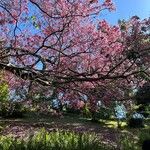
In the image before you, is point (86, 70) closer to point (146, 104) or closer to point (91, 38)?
point (91, 38)

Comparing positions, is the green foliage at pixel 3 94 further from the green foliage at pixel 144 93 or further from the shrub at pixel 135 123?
the shrub at pixel 135 123

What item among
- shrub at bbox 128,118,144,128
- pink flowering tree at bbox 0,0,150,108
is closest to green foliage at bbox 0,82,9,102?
pink flowering tree at bbox 0,0,150,108

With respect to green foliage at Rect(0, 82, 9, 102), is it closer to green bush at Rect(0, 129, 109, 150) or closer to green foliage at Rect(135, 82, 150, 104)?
green bush at Rect(0, 129, 109, 150)

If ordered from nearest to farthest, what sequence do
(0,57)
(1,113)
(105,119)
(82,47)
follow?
(0,57) < (82,47) < (1,113) < (105,119)

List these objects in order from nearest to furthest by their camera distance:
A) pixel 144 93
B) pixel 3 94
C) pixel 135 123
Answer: pixel 3 94
pixel 144 93
pixel 135 123

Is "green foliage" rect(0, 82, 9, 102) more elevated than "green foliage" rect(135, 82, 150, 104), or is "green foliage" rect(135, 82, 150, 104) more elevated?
"green foliage" rect(135, 82, 150, 104)

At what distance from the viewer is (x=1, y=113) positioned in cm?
2331

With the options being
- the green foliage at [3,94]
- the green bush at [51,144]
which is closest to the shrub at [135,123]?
the green foliage at [3,94]

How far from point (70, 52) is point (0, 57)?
260cm

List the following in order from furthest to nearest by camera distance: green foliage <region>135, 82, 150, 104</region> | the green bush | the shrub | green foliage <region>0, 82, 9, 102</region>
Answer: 1. the shrub
2. green foliage <region>135, 82, 150, 104</region>
3. green foliage <region>0, 82, 9, 102</region>
4. the green bush

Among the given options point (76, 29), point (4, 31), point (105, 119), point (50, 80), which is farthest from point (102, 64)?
point (105, 119)

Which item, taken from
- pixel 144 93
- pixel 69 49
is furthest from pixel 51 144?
pixel 144 93

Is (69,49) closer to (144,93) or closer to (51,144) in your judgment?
(51,144)

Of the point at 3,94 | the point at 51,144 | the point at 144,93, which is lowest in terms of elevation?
the point at 51,144
